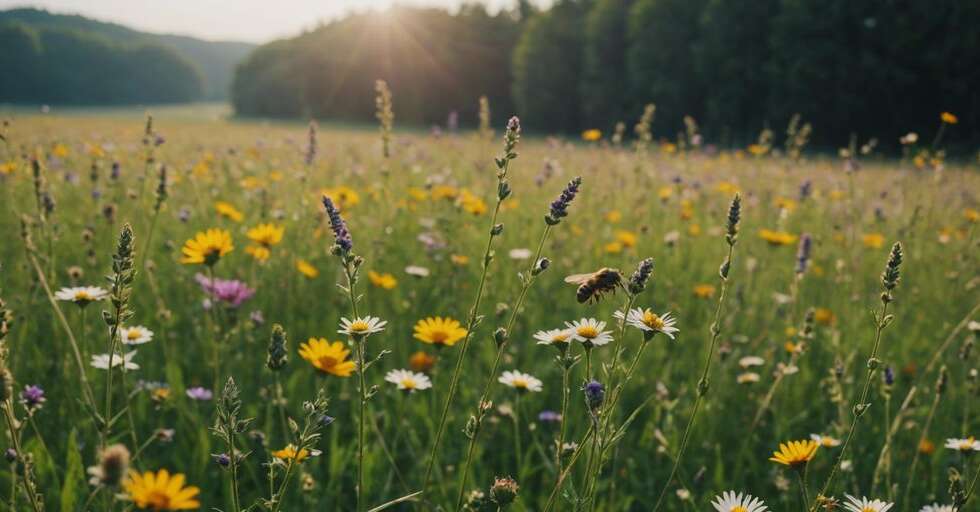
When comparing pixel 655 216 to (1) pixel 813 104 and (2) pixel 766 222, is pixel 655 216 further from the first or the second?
(1) pixel 813 104

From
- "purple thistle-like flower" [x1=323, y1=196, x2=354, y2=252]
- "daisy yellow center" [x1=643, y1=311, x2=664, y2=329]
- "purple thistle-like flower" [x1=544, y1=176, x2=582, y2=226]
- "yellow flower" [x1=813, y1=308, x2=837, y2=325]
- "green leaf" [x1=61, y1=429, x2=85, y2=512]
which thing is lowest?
"green leaf" [x1=61, y1=429, x2=85, y2=512]

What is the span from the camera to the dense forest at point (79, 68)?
243 ft

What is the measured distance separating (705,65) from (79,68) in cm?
8251

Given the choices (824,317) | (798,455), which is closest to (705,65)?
(824,317)

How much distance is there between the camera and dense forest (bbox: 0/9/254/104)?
74.2 meters

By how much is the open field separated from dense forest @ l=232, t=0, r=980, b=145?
35.7 feet

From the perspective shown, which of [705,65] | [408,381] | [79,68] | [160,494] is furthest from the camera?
[79,68]

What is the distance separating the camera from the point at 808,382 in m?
2.82

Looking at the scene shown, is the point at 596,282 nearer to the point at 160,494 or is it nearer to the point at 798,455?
the point at 798,455

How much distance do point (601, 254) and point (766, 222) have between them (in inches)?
78.2

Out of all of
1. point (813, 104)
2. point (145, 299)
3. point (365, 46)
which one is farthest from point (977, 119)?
point (365, 46)

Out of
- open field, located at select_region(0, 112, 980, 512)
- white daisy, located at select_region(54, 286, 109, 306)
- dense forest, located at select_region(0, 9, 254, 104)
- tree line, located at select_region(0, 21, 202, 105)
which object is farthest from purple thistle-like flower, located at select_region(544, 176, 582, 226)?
tree line, located at select_region(0, 21, 202, 105)

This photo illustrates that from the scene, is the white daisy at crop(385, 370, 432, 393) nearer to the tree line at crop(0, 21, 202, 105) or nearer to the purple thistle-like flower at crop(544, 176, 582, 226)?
the purple thistle-like flower at crop(544, 176, 582, 226)

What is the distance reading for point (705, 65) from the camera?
27016 millimetres
